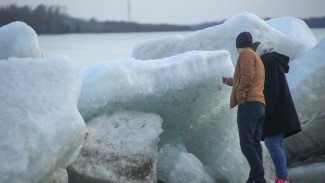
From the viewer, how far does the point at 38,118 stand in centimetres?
274

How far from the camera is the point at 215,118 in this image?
4348 millimetres

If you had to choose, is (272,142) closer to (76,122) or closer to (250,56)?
(250,56)

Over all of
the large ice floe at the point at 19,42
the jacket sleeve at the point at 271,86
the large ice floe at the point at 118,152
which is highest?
the large ice floe at the point at 19,42

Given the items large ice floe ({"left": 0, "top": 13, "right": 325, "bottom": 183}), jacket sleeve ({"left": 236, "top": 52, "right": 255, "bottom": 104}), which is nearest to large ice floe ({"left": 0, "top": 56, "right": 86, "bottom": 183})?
large ice floe ({"left": 0, "top": 13, "right": 325, "bottom": 183})

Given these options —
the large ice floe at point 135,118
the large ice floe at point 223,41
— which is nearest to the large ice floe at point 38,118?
the large ice floe at point 135,118

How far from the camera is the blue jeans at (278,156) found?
11.4 feet

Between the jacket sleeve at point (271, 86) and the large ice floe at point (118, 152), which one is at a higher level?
the jacket sleeve at point (271, 86)

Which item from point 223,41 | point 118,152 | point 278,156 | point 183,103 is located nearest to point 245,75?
point 278,156

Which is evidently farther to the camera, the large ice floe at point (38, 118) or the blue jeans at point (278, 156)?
the blue jeans at point (278, 156)

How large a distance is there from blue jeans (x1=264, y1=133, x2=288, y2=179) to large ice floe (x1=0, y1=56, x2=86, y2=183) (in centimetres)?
155

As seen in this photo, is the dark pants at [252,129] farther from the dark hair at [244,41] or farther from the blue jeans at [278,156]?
the dark hair at [244,41]

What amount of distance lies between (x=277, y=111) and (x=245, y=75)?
1.68 feet

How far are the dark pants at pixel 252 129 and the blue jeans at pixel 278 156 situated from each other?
0.57 feet

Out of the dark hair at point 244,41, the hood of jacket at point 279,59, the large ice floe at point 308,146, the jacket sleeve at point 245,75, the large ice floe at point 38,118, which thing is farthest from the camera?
the large ice floe at point 308,146
